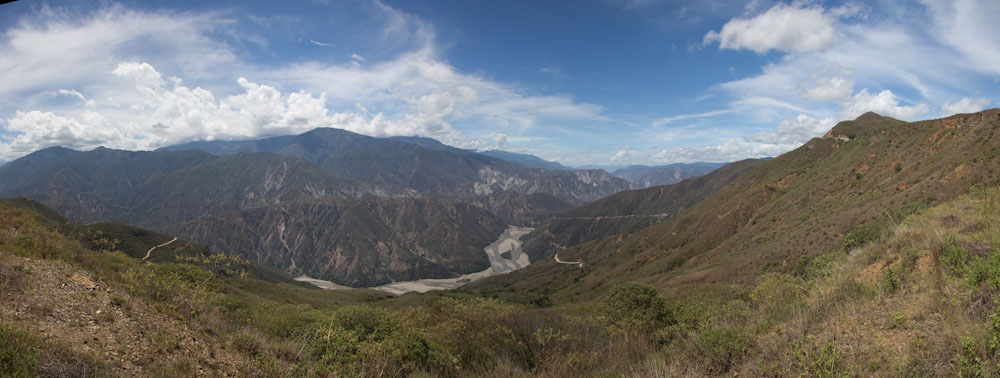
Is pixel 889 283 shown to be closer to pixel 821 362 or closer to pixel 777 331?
pixel 777 331

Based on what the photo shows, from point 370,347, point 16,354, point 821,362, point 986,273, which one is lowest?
point 370,347

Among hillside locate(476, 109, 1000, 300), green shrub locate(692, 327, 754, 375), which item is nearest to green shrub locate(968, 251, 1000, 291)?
green shrub locate(692, 327, 754, 375)

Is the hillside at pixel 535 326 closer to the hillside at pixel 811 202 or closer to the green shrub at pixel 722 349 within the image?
the green shrub at pixel 722 349

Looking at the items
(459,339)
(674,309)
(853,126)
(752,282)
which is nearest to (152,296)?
(459,339)

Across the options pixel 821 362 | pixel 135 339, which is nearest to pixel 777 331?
pixel 821 362

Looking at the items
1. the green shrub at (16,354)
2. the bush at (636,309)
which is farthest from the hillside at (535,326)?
the bush at (636,309)

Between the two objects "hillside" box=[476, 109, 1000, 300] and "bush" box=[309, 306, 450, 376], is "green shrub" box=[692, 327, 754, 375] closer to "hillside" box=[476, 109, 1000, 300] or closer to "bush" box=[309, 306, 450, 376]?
"bush" box=[309, 306, 450, 376]
